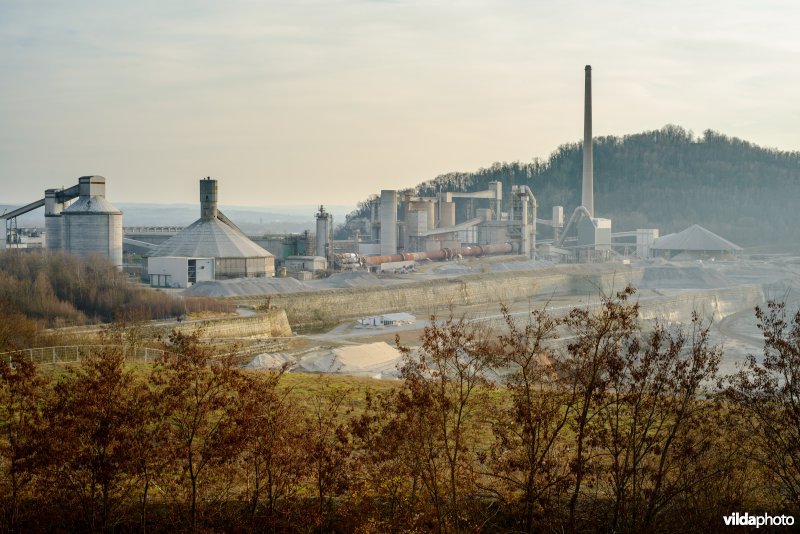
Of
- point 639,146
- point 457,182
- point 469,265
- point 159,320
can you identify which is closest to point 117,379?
point 159,320

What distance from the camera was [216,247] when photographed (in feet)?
182

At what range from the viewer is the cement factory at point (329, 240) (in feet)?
A: 174

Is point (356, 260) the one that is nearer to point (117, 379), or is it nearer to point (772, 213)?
point (117, 379)

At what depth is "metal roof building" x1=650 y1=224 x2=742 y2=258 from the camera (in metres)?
92.4

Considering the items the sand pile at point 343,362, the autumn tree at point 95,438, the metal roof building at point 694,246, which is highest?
the metal roof building at point 694,246

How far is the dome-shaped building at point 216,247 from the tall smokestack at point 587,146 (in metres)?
44.8

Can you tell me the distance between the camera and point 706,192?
141500 millimetres

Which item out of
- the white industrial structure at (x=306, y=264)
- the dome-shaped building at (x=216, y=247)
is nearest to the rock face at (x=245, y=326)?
the dome-shaped building at (x=216, y=247)

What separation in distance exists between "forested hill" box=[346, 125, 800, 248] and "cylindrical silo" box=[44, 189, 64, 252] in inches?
3190

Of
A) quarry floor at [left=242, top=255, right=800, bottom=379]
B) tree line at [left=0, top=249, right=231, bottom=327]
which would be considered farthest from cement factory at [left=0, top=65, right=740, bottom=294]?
tree line at [left=0, top=249, right=231, bottom=327]

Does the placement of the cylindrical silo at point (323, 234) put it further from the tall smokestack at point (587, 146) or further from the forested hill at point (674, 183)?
the forested hill at point (674, 183)

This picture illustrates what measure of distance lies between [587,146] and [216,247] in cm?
4887

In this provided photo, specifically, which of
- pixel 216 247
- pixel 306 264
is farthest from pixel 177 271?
pixel 306 264

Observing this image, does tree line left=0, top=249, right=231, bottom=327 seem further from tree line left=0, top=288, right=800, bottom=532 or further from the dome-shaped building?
tree line left=0, top=288, right=800, bottom=532
